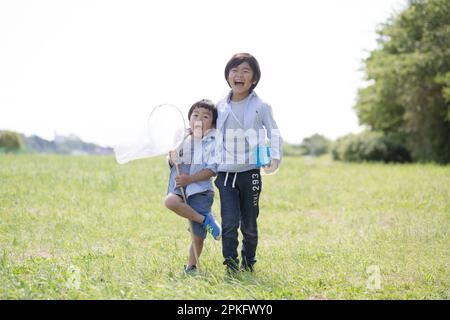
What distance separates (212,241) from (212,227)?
7.48 feet

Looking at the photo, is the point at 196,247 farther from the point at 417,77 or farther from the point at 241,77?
the point at 417,77

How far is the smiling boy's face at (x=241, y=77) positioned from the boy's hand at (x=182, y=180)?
976mm

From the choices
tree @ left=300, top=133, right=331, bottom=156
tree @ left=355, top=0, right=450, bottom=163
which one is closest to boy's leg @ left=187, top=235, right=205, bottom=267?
tree @ left=355, top=0, right=450, bottom=163

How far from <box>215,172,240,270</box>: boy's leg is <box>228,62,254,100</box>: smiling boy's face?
860 mm

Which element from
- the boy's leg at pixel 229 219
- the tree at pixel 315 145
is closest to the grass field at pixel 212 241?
the boy's leg at pixel 229 219

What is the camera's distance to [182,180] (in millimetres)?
5109

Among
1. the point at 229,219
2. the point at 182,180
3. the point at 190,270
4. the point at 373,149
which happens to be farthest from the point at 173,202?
the point at 373,149

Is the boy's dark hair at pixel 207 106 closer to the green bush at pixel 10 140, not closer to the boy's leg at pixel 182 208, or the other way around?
the boy's leg at pixel 182 208

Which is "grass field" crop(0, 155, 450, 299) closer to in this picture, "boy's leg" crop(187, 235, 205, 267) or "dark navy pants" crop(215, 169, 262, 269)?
"boy's leg" crop(187, 235, 205, 267)

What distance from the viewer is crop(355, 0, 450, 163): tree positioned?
78.4 ft

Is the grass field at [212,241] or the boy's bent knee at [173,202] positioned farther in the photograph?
the boy's bent knee at [173,202]

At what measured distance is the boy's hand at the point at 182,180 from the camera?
201 inches

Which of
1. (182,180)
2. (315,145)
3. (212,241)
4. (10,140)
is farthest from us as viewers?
(315,145)
